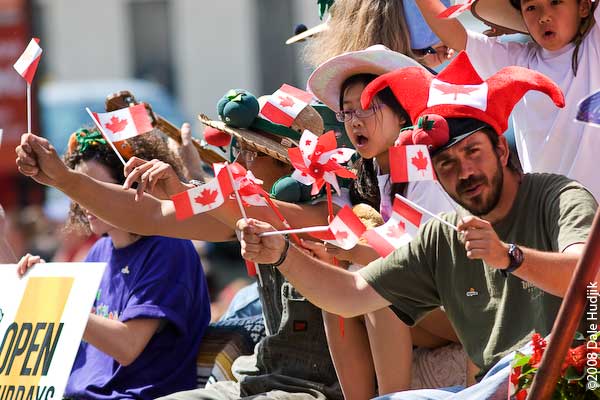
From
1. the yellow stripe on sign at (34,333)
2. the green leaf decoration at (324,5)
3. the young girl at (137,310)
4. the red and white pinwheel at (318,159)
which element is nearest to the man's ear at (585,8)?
the red and white pinwheel at (318,159)

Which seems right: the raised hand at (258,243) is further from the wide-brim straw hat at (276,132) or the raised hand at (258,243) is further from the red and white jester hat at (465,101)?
the wide-brim straw hat at (276,132)

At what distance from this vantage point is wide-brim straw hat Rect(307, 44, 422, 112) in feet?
12.0

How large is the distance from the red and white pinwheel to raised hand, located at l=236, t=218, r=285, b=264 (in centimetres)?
25

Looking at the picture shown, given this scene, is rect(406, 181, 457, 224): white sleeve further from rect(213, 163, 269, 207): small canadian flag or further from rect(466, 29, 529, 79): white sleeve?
rect(213, 163, 269, 207): small canadian flag

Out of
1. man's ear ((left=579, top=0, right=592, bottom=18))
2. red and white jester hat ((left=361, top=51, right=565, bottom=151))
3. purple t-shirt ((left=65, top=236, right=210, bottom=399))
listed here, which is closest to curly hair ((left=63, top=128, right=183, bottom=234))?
purple t-shirt ((left=65, top=236, right=210, bottom=399))

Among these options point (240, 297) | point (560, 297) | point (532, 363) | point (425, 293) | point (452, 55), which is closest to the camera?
point (532, 363)

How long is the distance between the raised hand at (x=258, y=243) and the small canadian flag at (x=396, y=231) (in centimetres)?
27

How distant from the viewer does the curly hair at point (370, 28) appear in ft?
13.7

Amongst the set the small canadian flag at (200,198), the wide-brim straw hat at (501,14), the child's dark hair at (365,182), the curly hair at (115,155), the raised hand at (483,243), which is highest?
the wide-brim straw hat at (501,14)

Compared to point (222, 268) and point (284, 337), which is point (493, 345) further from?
point (222, 268)

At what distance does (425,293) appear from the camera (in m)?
3.29

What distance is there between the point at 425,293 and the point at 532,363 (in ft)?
2.15

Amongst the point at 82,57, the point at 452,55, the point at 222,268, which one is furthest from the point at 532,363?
the point at 82,57

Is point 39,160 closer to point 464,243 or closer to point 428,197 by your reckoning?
point 428,197
